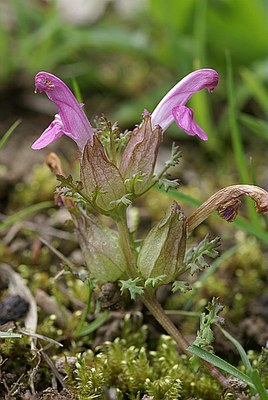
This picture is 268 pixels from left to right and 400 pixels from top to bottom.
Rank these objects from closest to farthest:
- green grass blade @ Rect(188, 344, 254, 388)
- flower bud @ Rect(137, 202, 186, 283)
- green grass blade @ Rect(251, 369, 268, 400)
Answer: green grass blade @ Rect(251, 369, 268, 400)
green grass blade @ Rect(188, 344, 254, 388)
flower bud @ Rect(137, 202, 186, 283)

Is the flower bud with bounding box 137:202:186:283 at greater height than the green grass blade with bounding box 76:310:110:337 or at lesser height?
greater

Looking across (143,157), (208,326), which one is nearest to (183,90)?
(143,157)

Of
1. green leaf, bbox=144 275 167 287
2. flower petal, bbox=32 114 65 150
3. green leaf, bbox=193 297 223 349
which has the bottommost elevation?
green leaf, bbox=193 297 223 349

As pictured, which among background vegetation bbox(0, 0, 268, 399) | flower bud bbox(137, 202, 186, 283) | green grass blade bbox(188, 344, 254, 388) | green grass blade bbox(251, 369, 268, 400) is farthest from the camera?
background vegetation bbox(0, 0, 268, 399)

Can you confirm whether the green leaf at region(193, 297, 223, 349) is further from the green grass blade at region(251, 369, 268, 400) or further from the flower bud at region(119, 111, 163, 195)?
the flower bud at region(119, 111, 163, 195)

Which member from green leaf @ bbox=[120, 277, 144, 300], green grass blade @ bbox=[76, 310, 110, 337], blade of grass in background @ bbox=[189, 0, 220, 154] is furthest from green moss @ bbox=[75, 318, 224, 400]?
blade of grass in background @ bbox=[189, 0, 220, 154]

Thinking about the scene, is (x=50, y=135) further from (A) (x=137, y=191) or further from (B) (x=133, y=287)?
(B) (x=133, y=287)
